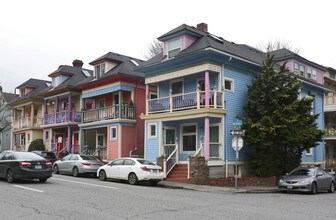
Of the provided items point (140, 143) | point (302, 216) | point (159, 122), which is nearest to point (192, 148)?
point (159, 122)

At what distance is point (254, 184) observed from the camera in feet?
72.6

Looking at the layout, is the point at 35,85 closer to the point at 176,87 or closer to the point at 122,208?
the point at 176,87

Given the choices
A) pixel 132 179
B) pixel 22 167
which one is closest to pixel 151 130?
pixel 132 179

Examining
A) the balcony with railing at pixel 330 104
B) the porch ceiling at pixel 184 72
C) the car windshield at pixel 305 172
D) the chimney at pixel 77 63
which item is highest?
the chimney at pixel 77 63

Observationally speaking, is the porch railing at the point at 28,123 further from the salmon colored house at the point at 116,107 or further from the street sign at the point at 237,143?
the street sign at the point at 237,143

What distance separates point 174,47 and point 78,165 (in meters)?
9.63

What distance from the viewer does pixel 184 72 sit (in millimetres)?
23406

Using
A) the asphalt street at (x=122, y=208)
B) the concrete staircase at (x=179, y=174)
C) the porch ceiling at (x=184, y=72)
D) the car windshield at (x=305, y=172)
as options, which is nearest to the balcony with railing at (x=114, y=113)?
the porch ceiling at (x=184, y=72)

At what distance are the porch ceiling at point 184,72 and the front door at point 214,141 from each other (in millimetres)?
3580

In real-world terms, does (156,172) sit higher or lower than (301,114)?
lower

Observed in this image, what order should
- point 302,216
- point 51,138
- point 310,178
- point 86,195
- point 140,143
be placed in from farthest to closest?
point 51,138 < point 140,143 < point 310,178 < point 86,195 < point 302,216

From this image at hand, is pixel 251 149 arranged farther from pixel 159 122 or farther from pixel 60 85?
pixel 60 85

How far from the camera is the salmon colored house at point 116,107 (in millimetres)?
29516

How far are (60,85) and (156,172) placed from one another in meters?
21.5
